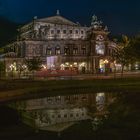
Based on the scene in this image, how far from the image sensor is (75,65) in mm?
113188

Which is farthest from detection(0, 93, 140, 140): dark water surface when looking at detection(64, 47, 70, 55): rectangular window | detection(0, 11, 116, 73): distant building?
detection(64, 47, 70, 55): rectangular window

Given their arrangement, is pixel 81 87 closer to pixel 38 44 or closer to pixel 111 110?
pixel 111 110

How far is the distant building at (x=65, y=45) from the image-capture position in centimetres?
10675

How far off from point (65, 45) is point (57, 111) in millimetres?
77881

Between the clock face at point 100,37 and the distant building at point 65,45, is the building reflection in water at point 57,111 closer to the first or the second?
the distant building at point 65,45

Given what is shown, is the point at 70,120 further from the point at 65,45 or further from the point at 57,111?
the point at 65,45

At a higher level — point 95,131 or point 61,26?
point 61,26

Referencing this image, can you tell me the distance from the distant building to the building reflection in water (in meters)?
63.0

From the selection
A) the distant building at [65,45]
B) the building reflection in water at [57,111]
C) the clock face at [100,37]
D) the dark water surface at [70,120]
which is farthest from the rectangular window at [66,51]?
the dark water surface at [70,120]

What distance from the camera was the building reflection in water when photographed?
2747 centimetres

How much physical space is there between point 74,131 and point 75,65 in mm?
89413

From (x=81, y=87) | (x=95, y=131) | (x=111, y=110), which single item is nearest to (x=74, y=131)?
(x=95, y=131)

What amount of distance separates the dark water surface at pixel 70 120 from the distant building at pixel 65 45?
65.7 m

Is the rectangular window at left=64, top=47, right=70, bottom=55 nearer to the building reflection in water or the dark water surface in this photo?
the building reflection in water
